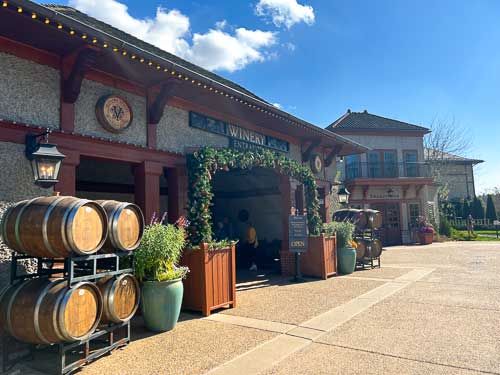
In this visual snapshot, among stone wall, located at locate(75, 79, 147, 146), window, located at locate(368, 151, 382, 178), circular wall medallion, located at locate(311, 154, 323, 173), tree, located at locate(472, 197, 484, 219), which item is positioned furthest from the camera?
tree, located at locate(472, 197, 484, 219)

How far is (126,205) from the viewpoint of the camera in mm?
4699

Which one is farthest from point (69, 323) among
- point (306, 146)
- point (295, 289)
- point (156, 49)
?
point (306, 146)

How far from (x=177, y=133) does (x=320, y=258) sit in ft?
16.5

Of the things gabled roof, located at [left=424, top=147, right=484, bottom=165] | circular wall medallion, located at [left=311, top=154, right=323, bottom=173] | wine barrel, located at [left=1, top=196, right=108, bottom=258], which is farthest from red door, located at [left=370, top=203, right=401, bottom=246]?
wine barrel, located at [left=1, top=196, right=108, bottom=258]

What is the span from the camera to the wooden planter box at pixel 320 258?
31.7ft

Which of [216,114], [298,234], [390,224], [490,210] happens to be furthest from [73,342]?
[490,210]

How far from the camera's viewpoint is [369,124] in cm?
2350

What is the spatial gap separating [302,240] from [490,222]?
29087mm

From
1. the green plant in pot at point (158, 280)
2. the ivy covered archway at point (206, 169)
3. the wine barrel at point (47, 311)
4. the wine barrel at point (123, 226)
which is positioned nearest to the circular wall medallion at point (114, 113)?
the ivy covered archway at point (206, 169)

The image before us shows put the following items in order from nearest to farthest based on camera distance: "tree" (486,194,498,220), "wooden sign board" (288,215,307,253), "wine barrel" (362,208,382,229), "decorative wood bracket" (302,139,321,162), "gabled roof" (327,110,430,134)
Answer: "wooden sign board" (288,215,307,253), "decorative wood bracket" (302,139,321,162), "wine barrel" (362,208,382,229), "gabled roof" (327,110,430,134), "tree" (486,194,498,220)

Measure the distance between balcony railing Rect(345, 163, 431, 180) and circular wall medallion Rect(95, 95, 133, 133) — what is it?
1770 centimetres

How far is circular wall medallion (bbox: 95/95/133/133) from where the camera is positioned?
6.00 meters

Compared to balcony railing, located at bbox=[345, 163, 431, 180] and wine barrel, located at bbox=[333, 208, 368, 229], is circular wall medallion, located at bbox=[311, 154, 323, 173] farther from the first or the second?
balcony railing, located at bbox=[345, 163, 431, 180]

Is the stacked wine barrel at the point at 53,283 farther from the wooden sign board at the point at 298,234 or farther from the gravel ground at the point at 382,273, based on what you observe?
the gravel ground at the point at 382,273
